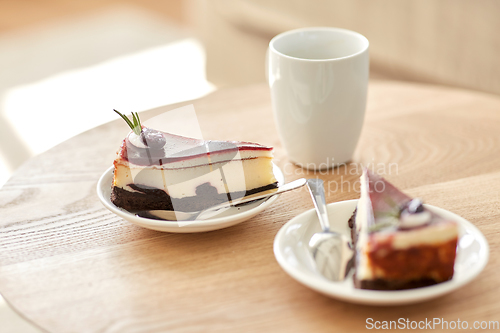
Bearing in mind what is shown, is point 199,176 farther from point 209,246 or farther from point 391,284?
point 391,284

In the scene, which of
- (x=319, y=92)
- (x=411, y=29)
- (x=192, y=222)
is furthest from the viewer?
(x=411, y=29)

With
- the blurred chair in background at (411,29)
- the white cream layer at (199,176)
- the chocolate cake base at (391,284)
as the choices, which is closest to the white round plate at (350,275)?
the chocolate cake base at (391,284)

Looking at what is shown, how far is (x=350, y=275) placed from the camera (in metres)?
0.62

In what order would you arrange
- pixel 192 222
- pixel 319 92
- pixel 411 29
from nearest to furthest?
pixel 192 222 < pixel 319 92 < pixel 411 29

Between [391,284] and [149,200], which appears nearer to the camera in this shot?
[391,284]

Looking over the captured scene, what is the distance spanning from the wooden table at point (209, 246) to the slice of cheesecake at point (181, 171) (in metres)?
0.05

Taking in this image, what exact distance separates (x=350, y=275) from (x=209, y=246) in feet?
0.72

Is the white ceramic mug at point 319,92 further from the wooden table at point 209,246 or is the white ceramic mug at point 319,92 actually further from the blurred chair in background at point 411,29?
the blurred chair in background at point 411,29

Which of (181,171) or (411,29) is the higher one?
(181,171)

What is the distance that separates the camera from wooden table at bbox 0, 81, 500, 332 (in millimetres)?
603

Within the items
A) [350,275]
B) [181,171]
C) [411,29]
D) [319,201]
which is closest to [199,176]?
[181,171]

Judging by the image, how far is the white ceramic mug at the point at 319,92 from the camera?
0.91 m

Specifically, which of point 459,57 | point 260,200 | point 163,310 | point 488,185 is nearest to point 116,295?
point 163,310

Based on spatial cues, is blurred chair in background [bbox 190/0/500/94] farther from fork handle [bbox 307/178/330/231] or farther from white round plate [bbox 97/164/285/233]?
white round plate [bbox 97/164/285/233]
